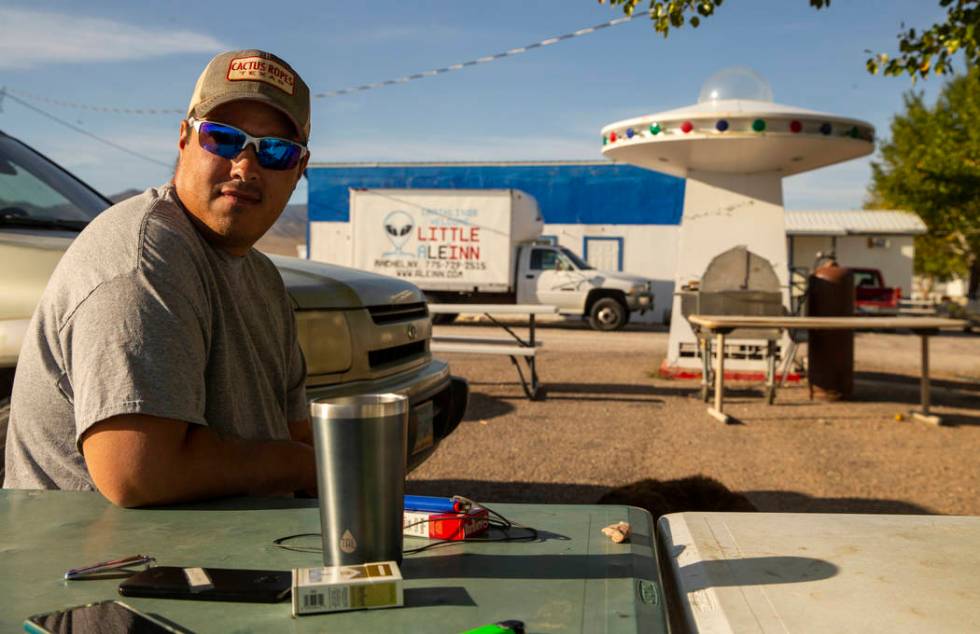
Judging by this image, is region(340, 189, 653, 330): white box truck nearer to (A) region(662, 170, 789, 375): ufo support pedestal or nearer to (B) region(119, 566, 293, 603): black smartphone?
(A) region(662, 170, 789, 375): ufo support pedestal

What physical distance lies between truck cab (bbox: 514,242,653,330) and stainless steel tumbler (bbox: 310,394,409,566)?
18.7m

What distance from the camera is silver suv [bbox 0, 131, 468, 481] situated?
3504 millimetres

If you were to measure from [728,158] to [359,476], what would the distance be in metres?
9.53

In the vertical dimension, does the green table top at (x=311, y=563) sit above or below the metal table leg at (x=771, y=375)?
above

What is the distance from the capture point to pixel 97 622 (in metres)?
1.16

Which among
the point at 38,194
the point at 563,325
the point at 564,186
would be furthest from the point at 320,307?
the point at 564,186

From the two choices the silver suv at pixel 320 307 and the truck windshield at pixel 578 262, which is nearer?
the silver suv at pixel 320 307

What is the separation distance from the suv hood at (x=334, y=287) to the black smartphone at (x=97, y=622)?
278 centimetres

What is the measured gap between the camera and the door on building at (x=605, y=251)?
83.7 feet

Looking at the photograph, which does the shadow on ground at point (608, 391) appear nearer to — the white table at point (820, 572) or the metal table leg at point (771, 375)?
the metal table leg at point (771, 375)

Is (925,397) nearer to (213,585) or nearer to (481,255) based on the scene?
(213,585)

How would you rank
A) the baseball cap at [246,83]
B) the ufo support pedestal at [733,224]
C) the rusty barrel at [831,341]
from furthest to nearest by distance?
the ufo support pedestal at [733,224]
the rusty barrel at [831,341]
the baseball cap at [246,83]

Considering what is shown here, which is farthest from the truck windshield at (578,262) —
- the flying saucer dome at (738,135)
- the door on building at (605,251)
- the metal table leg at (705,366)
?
the metal table leg at (705,366)

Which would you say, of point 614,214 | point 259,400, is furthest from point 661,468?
point 614,214
